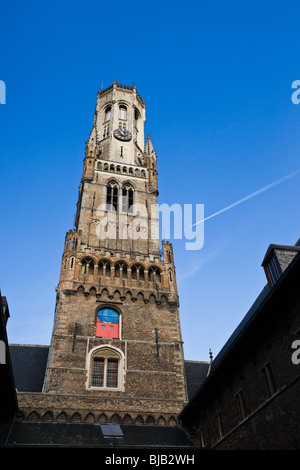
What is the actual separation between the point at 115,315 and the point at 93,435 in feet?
28.2

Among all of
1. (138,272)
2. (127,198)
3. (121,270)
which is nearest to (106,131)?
(127,198)

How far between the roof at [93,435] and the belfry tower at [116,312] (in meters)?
Answer: 0.82

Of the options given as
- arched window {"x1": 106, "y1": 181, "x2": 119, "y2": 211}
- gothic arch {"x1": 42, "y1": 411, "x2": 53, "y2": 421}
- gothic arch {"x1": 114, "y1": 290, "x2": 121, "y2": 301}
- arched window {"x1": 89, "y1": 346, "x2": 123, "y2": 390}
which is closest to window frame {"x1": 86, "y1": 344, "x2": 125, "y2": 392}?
arched window {"x1": 89, "y1": 346, "x2": 123, "y2": 390}

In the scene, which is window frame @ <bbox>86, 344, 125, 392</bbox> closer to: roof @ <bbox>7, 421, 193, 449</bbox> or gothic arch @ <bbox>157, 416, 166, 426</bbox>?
roof @ <bbox>7, 421, 193, 449</bbox>

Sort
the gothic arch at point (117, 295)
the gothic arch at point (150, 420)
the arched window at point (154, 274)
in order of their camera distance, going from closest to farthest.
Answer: the gothic arch at point (150, 420)
the gothic arch at point (117, 295)
the arched window at point (154, 274)

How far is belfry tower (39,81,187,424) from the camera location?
2309cm

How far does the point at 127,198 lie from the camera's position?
36031 mm

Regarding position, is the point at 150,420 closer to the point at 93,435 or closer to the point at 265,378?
the point at 93,435

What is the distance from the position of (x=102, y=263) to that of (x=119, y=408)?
34.8 ft

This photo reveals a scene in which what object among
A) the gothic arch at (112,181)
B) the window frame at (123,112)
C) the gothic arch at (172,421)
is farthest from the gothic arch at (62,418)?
the window frame at (123,112)

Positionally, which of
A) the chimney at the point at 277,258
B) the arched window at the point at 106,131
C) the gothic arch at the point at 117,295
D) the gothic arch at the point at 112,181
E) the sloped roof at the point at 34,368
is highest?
the arched window at the point at 106,131

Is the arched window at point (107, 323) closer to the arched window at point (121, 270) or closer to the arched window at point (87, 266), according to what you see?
the arched window at point (121, 270)

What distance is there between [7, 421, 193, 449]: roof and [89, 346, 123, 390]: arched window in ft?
8.83

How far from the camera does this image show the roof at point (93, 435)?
18.8m
